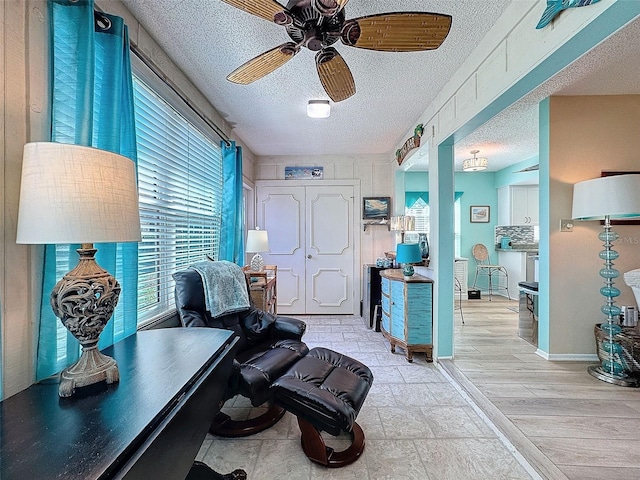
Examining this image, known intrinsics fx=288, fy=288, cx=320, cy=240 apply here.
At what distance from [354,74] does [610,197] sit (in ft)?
7.48

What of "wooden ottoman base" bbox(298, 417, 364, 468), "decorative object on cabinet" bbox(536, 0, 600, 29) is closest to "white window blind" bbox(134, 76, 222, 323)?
"wooden ottoman base" bbox(298, 417, 364, 468)

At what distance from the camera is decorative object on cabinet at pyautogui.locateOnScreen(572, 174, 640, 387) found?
227cm

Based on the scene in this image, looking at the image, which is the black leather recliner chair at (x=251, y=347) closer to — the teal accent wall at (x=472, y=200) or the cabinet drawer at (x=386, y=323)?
the cabinet drawer at (x=386, y=323)

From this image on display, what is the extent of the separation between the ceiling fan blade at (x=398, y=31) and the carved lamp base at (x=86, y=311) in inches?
56.3

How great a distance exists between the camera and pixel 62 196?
0.79 m

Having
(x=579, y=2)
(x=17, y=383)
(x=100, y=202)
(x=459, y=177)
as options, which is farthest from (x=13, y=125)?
(x=459, y=177)

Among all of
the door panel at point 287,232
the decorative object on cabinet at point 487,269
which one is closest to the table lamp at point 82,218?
the door panel at point 287,232

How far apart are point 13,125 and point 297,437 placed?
205 cm

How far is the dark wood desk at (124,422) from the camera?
65cm

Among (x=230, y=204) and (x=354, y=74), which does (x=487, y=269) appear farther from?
(x=230, y=204)

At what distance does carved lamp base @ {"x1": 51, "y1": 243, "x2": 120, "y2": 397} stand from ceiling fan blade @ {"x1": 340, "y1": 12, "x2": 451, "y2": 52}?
56.3 inches

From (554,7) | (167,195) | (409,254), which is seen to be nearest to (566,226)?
(409,254)

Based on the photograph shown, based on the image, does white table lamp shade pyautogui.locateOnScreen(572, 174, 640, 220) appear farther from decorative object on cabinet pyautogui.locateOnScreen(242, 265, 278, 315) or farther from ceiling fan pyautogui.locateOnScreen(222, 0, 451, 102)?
decorative object on cabinet pyautogui.locateOnScreen(242, 265, 278, 315)

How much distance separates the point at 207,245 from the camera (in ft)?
9.82
